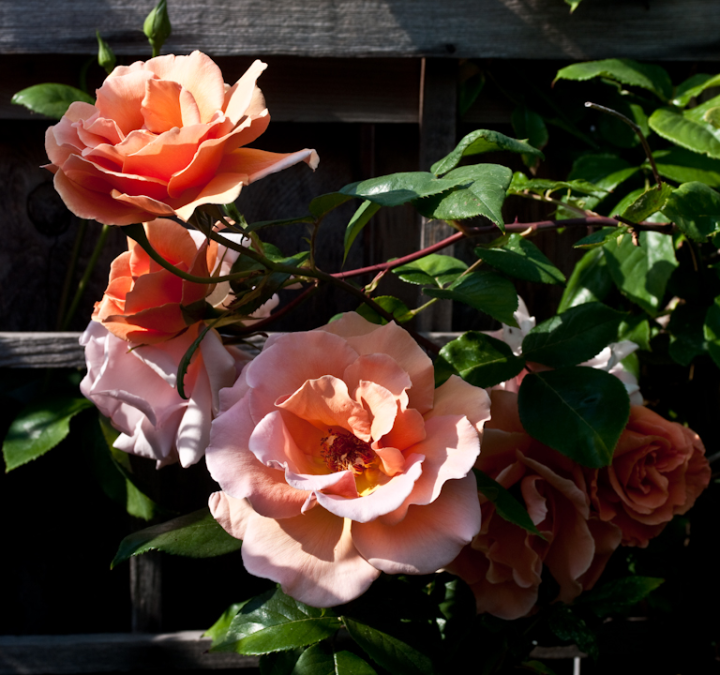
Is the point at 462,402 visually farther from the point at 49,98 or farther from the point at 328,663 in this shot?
the point at 49,98

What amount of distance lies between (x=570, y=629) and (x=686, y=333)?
55cm

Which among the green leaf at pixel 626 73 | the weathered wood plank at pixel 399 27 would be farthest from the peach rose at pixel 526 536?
the weathered wood plank at pixel 399 27

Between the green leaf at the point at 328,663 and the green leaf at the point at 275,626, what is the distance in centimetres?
3

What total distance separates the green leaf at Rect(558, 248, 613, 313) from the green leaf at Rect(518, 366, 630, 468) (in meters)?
0.47

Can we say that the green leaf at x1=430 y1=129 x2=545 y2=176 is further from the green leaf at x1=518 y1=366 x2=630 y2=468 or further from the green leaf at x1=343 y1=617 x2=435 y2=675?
the green leaf at x1=343 y1=617 x2=435 y2=675

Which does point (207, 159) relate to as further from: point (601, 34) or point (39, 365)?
point (601, 34)

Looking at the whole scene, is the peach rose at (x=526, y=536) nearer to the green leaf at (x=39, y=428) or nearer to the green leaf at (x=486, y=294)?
the green leaf at (x=486, y=294)

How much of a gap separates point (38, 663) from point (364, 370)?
123cm

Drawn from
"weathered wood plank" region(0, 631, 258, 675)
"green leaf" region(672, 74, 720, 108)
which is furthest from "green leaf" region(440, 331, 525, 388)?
"weathered wood plank" region(0, 631, 258, 675)

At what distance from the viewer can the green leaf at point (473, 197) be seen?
45cm

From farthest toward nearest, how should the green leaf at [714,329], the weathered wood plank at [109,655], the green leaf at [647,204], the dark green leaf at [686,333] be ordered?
the weathered wood plank at [109,655] < the dark green leaf at [686,333] < the green leaf at [714,329] < the green leaf at [647,204]

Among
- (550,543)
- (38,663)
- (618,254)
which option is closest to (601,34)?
(618,254)

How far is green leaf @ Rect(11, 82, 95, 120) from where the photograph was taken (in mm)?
919

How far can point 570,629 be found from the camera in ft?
2.13
